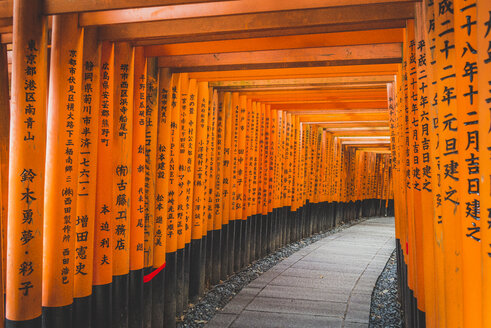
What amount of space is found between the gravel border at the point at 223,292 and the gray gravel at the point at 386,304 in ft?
7.05

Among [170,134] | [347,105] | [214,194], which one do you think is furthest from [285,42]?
[347,105]

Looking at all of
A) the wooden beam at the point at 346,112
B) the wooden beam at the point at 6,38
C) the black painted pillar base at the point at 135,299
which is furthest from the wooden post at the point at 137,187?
the wooden beam at the point at 346,112

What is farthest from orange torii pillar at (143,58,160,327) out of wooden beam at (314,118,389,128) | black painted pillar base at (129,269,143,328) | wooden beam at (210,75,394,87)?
wooden beam at (314,118,389,128)

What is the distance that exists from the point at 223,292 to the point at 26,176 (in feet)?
14.7

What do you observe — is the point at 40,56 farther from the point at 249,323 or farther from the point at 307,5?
the point at 249,323

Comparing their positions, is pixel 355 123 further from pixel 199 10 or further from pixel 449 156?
pixel 449 156

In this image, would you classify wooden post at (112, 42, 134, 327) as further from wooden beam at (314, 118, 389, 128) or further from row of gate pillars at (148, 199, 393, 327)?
wooden beam at (314, 118, 389, 128)

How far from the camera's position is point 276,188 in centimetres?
1038

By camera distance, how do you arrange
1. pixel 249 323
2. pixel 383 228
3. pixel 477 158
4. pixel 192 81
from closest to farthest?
1. pixel 477 158
2. pixel 249 323
3. pixel 192 81
4. pixel 383 228

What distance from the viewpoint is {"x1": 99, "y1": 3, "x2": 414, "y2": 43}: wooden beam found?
3.46 metres

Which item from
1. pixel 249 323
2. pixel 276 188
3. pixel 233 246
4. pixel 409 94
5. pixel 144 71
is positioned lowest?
pixel 249 323

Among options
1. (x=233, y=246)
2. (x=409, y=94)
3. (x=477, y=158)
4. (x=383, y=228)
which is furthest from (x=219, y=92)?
(x=383, y=228)

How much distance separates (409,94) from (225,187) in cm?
460

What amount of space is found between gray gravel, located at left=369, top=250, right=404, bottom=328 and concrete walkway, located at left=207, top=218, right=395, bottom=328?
0.37 feet
